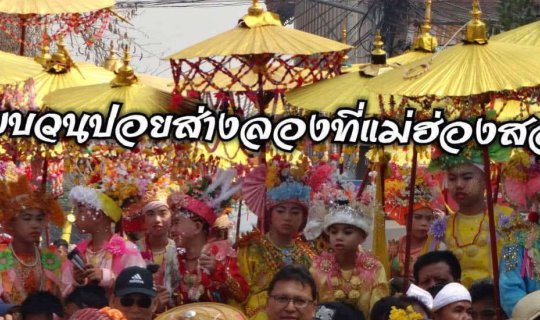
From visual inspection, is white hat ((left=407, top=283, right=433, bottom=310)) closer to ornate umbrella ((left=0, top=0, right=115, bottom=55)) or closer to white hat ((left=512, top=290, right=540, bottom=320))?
white hat ((left=512, top=290, right=540, bottom=320))

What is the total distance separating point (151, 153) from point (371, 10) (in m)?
10.7

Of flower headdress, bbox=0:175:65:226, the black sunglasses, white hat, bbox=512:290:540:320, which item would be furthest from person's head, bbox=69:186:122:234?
white hat, bbox=512:290:540:320

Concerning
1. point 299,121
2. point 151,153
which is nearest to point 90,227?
point 151,153

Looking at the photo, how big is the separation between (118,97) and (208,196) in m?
1.06

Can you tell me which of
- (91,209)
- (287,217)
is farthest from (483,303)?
(91,209)

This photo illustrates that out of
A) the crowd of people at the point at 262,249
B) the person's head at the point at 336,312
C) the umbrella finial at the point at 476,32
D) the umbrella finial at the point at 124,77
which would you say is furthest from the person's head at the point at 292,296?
the umbrella finial at the point at 124,77

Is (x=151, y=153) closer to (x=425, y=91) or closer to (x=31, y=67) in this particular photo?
(x=31, y=67)

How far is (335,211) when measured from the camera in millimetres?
7246

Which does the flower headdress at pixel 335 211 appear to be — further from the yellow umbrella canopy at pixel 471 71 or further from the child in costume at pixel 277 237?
the yellow umbrella canopy at pixel 471 71

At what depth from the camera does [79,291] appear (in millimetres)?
7391

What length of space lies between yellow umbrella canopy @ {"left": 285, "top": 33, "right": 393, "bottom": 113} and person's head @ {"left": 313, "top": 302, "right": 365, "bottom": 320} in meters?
1.46

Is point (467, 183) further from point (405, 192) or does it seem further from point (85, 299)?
point (85, 299)

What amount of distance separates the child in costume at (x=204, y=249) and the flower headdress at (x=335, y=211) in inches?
19.9

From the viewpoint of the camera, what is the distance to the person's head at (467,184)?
25.1 ft
